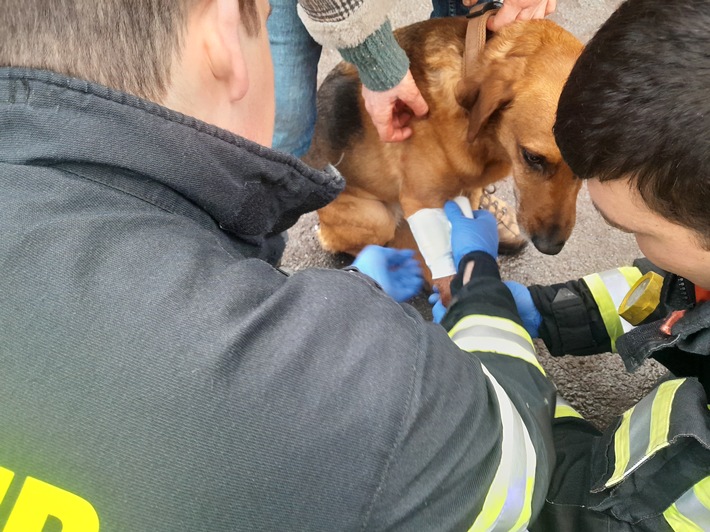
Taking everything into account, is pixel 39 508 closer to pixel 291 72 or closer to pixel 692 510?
pixel 692 510

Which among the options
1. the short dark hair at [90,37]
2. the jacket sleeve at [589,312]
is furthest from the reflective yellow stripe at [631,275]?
the short dark hair at [90,37]

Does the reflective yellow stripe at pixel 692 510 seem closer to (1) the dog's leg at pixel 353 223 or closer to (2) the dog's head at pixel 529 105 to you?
(2) the dog's head at pixel 529 105

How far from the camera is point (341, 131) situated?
180cm

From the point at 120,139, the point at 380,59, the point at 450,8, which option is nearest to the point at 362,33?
the point at 380,59

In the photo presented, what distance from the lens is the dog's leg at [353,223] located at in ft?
6.07

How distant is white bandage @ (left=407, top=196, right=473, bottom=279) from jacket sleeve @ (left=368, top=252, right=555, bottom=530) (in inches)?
23.7

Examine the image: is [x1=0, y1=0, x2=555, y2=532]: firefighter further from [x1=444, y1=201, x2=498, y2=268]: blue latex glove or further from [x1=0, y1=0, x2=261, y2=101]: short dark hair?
→ [x1=444, y1=201, x2=498, y2=268]: blue latex glove

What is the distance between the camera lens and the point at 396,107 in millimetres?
1541

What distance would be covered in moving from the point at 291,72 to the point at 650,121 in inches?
37.5

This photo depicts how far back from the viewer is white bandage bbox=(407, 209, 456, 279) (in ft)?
4.92

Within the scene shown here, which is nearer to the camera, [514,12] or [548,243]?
[514,12]

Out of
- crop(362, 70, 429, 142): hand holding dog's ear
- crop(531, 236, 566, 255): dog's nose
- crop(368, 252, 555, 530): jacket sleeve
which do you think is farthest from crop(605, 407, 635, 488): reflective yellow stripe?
crop(362, 70, 429, 142): hand holding dog's ear

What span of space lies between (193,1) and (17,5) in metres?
0.18

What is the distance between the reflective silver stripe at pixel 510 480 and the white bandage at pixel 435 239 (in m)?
0.75
